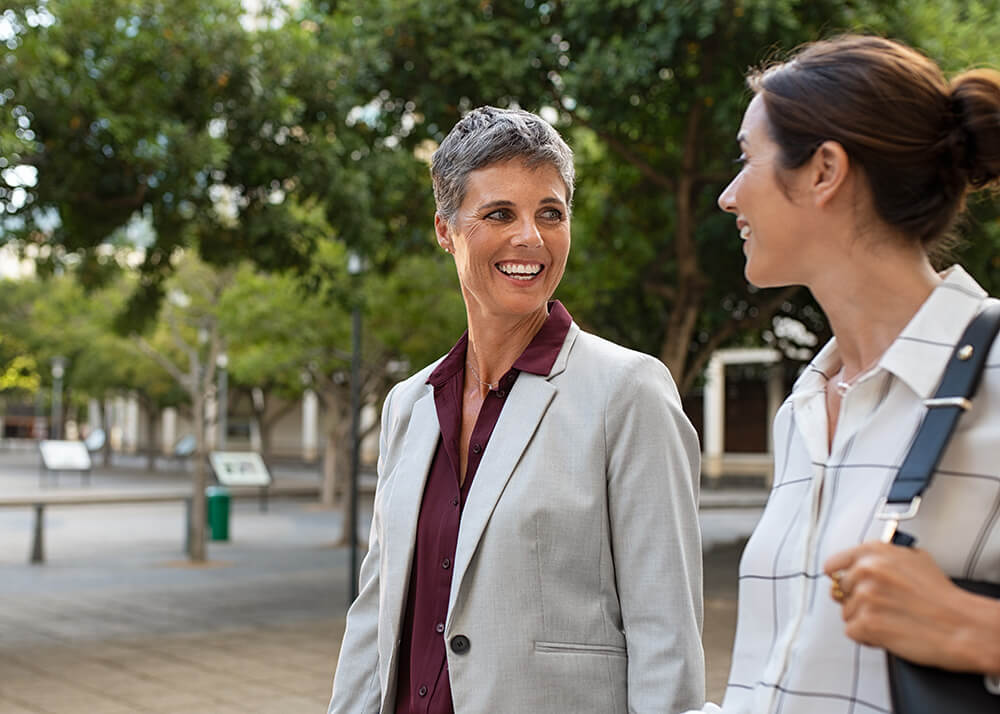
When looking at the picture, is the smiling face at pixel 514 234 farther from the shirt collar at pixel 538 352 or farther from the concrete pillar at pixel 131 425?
the concrete pillar at pixel 131 425

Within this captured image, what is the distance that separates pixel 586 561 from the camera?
→ 2.16m

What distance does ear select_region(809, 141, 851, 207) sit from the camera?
146cm

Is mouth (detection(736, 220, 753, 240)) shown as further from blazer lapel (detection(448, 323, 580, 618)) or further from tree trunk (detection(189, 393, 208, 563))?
tree trunk (detection(189, 393, 208, 563))

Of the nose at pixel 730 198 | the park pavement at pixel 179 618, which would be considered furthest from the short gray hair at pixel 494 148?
the park pavement at pixel 179 618

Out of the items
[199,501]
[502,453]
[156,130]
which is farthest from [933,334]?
[199,501]

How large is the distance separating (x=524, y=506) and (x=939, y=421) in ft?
3.25

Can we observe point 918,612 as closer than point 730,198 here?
Yes

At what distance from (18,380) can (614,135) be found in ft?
167

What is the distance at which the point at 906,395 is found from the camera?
143 centimetres

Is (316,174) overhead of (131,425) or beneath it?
overhead

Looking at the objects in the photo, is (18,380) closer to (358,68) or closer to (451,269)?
(451,269)

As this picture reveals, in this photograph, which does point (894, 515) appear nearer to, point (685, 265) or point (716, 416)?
point (685, 265)

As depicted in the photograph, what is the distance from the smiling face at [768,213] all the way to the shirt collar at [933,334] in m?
0.16

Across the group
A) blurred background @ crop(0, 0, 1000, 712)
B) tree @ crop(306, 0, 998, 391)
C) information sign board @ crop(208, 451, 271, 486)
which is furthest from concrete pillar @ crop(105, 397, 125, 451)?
tree @ crop(306, 0, 998, 391)
